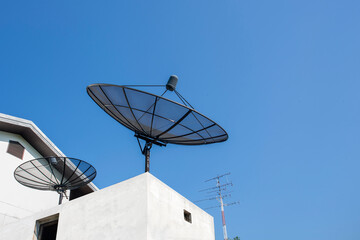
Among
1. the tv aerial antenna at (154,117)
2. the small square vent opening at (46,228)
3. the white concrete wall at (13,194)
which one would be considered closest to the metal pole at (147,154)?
the tv aerial antenna at (154,117)

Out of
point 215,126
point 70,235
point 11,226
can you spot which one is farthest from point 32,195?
point 215,126

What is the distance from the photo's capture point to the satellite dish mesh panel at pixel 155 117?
11.6 meters

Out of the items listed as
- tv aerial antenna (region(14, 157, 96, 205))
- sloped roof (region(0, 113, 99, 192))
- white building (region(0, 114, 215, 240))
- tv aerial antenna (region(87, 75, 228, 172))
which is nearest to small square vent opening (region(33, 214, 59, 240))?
white building (region(0, 114, 215, 240))

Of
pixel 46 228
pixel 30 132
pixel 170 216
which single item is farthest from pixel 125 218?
pixel 30 132

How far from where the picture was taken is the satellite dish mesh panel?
11.6m

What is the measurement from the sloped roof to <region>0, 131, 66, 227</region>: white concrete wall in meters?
0.34

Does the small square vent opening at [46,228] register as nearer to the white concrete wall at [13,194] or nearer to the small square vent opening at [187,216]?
the small square vent opening at [187,216]

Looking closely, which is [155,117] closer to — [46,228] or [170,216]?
[170,216]

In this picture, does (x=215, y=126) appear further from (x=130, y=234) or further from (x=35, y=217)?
(x=35, y=217)

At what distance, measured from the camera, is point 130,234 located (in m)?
10.1

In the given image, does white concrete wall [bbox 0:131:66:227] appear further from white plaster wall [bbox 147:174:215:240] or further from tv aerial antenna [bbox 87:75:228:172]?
white plaster wall [bbox 147:174:215:240]

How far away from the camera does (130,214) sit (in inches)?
415

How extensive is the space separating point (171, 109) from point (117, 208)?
3834 millimetres

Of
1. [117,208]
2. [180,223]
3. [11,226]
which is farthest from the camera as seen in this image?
[11,226]
